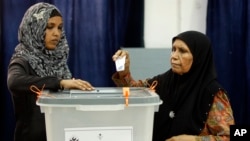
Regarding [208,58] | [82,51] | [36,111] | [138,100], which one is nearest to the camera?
[138,100]

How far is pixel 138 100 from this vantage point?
1092mm

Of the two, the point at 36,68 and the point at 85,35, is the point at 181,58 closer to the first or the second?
the point at 36,68

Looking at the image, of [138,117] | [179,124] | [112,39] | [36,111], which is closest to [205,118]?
[179,124]

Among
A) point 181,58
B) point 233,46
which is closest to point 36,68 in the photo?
point 181,58

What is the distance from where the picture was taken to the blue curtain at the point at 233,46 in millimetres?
2760

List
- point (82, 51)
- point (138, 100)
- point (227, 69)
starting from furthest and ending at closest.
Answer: point (227, 69) → point (82, 51) → point (138, 100)

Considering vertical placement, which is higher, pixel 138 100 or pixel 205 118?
pixel 138 100

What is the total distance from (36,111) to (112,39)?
1.36 metres

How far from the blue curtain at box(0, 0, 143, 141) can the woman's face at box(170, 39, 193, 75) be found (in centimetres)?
118

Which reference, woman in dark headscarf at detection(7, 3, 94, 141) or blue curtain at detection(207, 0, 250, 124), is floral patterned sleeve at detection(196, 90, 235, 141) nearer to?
woman in dark headscarf at detection(7, 3, 94, 141)

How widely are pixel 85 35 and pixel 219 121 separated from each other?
1.51 m

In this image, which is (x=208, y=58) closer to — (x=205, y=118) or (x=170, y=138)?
(x=205, y=118)

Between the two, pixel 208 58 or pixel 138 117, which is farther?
pixel 208 58

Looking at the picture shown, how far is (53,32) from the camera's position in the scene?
159 cm
